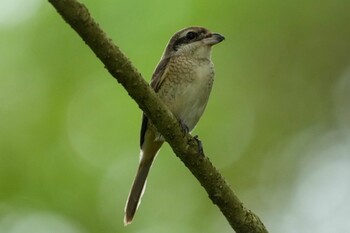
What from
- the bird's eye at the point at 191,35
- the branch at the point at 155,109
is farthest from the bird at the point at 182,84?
the branch at the point at 155,109

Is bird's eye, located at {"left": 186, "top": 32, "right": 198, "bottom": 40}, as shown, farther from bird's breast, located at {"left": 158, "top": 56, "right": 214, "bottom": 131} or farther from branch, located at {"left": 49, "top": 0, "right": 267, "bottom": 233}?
branch, located at {"left": 49, "top": 0, "right": 267, "bottom": 233}

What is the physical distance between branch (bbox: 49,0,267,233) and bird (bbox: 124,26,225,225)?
3.59 feet

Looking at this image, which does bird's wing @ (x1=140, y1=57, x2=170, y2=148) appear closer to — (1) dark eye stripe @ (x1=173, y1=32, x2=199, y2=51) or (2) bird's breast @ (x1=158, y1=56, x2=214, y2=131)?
(2) bird's breast @ (x1=158, y1=56, x2=214, y2=131)

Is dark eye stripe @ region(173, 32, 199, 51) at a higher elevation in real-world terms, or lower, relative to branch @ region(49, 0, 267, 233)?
higher

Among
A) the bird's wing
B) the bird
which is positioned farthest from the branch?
the bird's wing

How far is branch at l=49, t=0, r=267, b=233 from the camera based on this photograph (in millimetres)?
4262

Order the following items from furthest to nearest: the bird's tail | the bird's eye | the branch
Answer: the bird's eye, the bird's tail, the branch

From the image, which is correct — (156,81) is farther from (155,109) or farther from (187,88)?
(155,109)

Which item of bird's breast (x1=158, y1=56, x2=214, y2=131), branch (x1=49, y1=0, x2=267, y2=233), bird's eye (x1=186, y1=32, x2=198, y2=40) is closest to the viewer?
branch (x1=49, y1=0, x2=267, y2=233)

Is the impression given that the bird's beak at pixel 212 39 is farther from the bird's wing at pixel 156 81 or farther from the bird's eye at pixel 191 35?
the bird's wing at pixel 156 81

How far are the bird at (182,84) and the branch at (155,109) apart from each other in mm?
1095

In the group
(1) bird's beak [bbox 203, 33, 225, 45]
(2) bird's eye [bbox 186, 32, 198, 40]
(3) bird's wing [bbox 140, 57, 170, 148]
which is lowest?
(3) bird's wing [bbox 140, 57, 170, 148]

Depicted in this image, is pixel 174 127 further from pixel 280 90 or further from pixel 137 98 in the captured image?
pixel 280 90

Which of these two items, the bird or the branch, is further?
the bird
